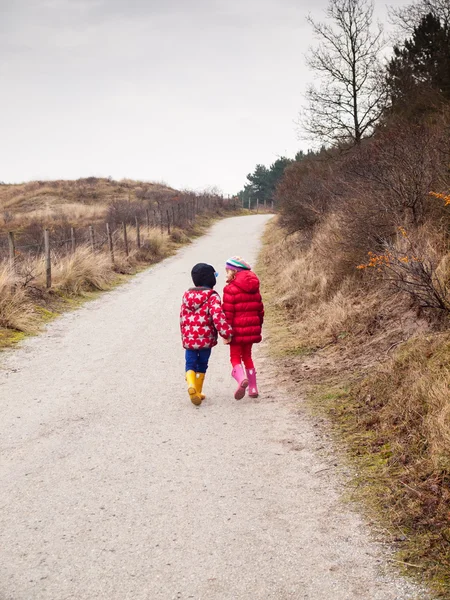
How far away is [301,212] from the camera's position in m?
16.9

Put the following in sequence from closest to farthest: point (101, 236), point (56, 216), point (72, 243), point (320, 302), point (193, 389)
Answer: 1. point (193, 389)
2. point (320, 302)
3. point (72, 243)
4. point (101, 236)
5. point (56, 216)

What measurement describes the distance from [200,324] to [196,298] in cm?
27

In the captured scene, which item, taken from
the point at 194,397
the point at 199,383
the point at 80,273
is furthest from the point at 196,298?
the point at 80,273

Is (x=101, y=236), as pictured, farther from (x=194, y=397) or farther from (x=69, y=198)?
(x=69, y=198)

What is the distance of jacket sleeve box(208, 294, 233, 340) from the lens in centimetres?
623

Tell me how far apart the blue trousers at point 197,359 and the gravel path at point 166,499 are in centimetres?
39

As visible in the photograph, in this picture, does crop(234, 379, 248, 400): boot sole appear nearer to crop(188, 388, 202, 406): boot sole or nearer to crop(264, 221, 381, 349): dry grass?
crop(188, 388, 202, 406): boot sole

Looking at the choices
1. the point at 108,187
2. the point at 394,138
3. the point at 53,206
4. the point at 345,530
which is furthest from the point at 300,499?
the point at 108,187

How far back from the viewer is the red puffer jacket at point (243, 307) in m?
6.34

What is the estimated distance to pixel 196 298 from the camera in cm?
632

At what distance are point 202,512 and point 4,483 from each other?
1.56 m

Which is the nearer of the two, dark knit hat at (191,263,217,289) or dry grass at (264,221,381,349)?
A: dark knit hat at (191,263,217,289)

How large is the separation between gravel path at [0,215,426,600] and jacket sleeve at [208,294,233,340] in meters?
0.78

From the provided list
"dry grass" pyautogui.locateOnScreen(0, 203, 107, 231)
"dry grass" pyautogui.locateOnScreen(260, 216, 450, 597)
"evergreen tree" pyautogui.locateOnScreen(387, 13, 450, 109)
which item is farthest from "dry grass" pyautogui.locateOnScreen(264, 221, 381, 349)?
"dry grass" pyautogui.locateOnScreen(0, 203, 107, 231)
